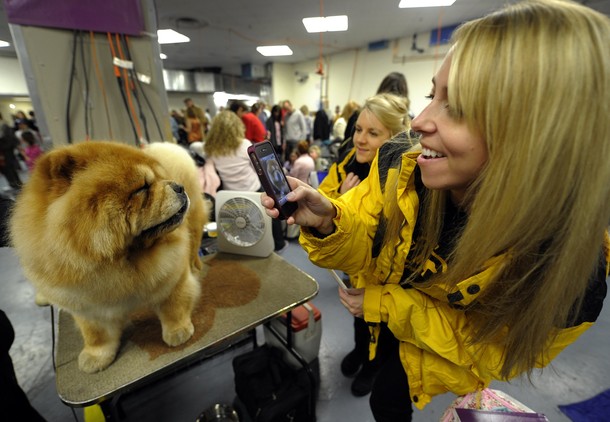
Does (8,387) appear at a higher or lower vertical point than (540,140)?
lower

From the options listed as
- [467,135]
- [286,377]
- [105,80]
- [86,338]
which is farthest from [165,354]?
[105,80]

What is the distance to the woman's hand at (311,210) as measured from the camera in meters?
0.87

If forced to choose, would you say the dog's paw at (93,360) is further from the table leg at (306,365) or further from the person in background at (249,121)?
the person in background at (249,121)

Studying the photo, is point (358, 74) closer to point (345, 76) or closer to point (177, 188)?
point (345, 76)

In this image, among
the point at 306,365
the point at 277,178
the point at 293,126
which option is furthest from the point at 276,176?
the point at 293,126

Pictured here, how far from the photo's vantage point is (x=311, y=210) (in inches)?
36.0

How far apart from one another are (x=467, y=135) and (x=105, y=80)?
2560mm

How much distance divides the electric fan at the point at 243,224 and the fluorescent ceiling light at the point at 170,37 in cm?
792

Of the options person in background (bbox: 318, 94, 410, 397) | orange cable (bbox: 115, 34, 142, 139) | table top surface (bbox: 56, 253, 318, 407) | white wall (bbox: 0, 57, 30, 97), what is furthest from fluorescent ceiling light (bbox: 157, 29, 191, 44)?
table top surface (bbox: 56, 253, 318, 407)

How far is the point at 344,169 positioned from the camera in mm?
1895

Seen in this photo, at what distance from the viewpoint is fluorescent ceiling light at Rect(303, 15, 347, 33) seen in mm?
6277

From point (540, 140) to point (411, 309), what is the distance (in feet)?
2.07

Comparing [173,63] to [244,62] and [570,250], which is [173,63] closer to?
[244,62]

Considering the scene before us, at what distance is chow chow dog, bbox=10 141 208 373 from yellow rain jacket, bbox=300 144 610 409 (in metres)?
0.55
